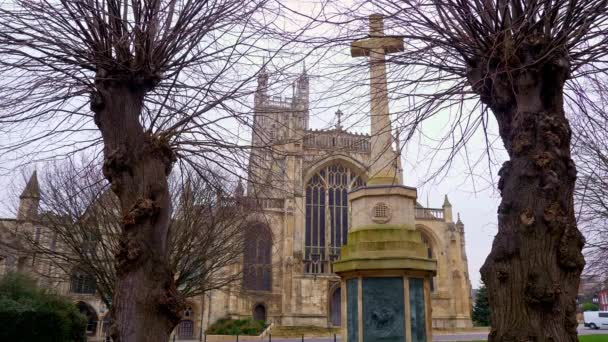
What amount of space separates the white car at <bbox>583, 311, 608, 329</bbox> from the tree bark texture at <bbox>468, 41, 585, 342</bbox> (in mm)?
38175

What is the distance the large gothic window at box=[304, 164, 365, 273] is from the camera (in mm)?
36125

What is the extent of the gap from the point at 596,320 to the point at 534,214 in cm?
3885

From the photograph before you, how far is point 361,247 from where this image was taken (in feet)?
40.4

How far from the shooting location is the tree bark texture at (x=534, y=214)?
Result: 4.09 metres

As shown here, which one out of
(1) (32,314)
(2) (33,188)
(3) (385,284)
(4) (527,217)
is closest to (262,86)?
(4) (527,217)

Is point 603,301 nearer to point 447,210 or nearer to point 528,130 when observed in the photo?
point 447,210

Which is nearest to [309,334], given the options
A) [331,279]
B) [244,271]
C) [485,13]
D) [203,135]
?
[331,279]

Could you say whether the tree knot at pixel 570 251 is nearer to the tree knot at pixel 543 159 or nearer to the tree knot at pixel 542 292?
the tree knot at pixel 542 292

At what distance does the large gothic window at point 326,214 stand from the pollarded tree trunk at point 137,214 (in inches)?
1200

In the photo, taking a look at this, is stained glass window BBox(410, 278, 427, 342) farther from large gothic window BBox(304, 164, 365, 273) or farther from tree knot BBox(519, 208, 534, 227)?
large gothic window BBox(304, 164, 365, 273)

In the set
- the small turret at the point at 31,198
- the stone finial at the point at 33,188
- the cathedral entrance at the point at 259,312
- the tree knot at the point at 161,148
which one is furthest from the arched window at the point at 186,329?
the tree knot at the point at 161,148

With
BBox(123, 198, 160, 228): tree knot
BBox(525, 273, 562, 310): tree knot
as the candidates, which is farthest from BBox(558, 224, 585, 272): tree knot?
BBox(123, 198, 160, 228): tree knot

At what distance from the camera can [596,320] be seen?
36.8 meters

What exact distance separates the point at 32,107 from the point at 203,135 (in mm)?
2041
